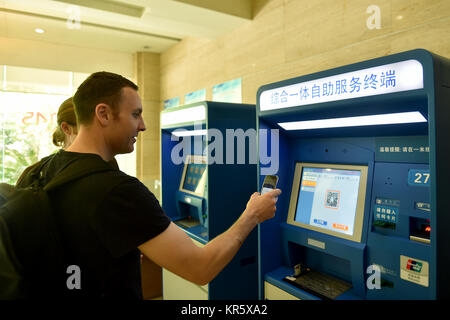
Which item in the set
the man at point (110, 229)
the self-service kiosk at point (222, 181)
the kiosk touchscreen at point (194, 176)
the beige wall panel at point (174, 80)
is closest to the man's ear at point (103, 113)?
the man at point (110, 229)

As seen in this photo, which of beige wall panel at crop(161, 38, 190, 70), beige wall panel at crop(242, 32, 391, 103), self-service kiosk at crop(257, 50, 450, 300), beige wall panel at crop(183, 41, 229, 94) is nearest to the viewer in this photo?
self-service kiosk at crop(257, 50, 450, 300)

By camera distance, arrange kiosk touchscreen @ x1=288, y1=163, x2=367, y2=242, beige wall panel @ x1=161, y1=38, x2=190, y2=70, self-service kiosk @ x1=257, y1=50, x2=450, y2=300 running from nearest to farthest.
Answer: self-service kiosk @ x1=257, y1=50, x2=450, y2=300, kiosk touchscreen @ x1=288, y1=163, x2=367, y2=242, beige wall panel @ x1=161, y1=38, x2=190, y2=70

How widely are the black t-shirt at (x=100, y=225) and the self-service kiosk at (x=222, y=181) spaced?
1.15m

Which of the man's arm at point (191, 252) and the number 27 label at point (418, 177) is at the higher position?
the number 27 label at point (418, 177)

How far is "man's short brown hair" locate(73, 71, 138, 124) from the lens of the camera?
1194 mm

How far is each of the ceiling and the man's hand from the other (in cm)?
188

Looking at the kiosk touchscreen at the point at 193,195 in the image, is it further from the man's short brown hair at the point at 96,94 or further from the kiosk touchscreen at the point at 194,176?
the man's short brown hair at the point at 96,94

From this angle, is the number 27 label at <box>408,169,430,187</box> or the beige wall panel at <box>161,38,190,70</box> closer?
the number 27 label at <box>408,169,430,187</box>

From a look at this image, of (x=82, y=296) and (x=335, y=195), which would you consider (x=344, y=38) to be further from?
(x=82, y=296)

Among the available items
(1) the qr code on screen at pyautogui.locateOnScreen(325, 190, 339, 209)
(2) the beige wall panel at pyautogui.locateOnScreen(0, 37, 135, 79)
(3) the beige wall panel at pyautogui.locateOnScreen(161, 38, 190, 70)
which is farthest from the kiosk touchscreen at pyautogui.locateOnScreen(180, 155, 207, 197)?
(2) the beige wall panel at pyautogui.locateOnScreen(0, 37, 135, 79)

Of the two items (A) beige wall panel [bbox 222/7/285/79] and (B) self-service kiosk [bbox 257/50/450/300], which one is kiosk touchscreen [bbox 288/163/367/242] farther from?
(A) beige wall panel [bbox 222/7/285/79]

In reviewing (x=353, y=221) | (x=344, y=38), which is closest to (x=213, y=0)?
(x=344, y=38)

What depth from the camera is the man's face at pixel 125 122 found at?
122cm
